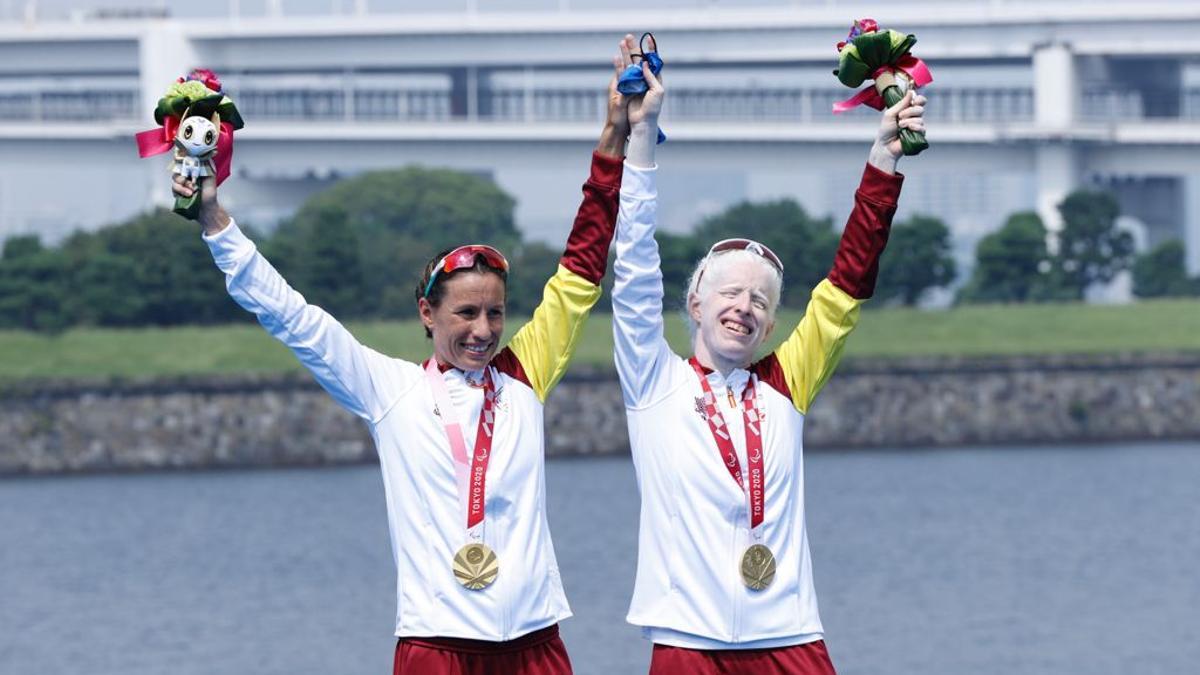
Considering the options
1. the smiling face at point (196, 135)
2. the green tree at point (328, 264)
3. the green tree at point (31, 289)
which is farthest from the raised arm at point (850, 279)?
the green tree at point (31, 289)

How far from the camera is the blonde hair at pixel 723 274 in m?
7.82

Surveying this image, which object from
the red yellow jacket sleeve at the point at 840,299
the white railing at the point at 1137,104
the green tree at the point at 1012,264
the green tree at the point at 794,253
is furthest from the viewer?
the white railing at the point at 1137,104

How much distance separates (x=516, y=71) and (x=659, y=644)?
7912 cm

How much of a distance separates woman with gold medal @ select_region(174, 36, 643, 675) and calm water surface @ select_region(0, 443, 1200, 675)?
57.7 ft

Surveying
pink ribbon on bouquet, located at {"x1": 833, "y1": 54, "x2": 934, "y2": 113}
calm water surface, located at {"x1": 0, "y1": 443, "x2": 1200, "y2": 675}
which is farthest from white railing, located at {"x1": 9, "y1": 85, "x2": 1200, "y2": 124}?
pink ribbon on bouquet, located at {"x1": 833, "y1": 54, "x2": 934, "y2": 113}

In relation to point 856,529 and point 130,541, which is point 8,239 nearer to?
point 130,541

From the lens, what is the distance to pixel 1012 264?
64500mm

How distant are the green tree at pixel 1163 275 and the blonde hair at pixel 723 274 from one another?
5998cm

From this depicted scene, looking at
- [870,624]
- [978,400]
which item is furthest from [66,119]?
[870,624]

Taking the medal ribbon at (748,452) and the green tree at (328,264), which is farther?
the green tree at (328,264)

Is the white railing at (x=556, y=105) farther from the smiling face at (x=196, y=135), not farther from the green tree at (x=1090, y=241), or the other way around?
the smiling face at (x=196, y=135)

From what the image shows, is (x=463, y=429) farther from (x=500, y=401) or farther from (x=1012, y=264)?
(x=1012, y=264)

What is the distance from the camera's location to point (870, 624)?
30.1 metres

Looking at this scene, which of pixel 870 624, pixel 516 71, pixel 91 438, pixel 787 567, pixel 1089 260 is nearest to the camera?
pixel 787 567
